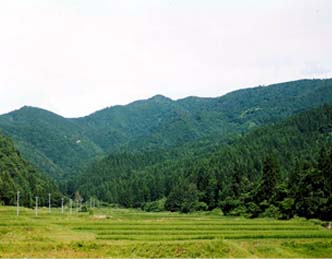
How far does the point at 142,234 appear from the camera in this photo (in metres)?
63.3

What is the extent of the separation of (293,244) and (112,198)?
137489 millimetres

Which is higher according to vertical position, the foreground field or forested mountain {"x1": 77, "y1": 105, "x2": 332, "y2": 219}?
forested mountain {"x1": 77, "y1": 105, "x2": 332, "y2": 219}

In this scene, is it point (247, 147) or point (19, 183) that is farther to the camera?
point (247, 147)

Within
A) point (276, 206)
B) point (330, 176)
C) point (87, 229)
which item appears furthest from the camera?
point (276, 206)

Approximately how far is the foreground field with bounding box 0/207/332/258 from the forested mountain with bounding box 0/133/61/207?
56.0 metres

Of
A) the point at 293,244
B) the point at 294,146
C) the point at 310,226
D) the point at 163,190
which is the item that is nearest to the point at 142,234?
the point at 293,244

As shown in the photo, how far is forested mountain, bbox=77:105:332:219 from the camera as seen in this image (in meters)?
93.7

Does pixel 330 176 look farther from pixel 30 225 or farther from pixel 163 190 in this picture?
pixel 163 190

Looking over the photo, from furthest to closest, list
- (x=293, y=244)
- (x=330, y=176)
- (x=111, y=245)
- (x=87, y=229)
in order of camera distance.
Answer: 1. (x=330, y=176)
2. (x=87, y=229)
3. (x=293, y=244)
4. (x=111, y=245)

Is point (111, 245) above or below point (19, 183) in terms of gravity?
below

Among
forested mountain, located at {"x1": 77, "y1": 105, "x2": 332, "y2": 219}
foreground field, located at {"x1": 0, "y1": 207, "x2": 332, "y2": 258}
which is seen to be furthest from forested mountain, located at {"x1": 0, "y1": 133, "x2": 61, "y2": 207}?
foreground field, located at {"x1": 0, "y1": 207, "x2": 332, "y2": 258}

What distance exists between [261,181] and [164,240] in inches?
2202

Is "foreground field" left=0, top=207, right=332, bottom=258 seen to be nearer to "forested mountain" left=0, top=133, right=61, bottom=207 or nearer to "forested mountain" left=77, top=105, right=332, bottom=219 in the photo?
"forested mountain" left=77, top=105, right=332, bottom=219

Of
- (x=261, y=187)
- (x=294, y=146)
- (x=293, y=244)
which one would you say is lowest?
(x=293, y=244)
